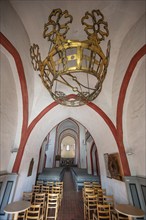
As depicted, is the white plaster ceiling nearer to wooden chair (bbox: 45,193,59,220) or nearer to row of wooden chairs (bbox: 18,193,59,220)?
row of wooden chairs (bbox: 18,193,59,220)

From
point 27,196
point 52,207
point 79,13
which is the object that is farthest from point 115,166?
point 79,13

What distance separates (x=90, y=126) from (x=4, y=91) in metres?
4.30

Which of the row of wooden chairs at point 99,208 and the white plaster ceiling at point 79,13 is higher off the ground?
the white plaster ceiling at point 79,13

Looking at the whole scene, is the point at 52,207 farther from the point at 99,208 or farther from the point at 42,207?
the point at 99,208

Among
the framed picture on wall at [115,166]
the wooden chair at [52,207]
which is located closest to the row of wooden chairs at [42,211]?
the wooden chair at [52,207]

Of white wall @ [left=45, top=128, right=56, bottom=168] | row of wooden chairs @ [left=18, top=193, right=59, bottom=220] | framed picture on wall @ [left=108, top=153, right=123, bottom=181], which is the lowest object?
row of wooden chairs @ [left=18, top=193, right=59, bottom=220]

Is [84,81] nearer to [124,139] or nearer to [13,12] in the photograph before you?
[124,139]

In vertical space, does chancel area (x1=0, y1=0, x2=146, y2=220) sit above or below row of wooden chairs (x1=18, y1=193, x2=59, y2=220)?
above

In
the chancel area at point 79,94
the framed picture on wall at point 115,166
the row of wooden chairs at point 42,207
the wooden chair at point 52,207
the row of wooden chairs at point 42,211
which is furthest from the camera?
the framed picture on wall at point 115,166

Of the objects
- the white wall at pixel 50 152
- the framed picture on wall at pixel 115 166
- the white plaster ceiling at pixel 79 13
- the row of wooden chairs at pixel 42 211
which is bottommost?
the row of wooden chairs at pixel 42 211

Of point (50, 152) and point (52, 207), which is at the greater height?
point (50, 152)

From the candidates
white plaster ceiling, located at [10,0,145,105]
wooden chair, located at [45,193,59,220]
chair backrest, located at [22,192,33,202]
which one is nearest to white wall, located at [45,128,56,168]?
chair backrest, located at [22,192,33,202]

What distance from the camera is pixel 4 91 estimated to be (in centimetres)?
317

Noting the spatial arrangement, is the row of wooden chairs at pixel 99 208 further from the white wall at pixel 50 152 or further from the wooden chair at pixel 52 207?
the white wall at pixel 50 152
